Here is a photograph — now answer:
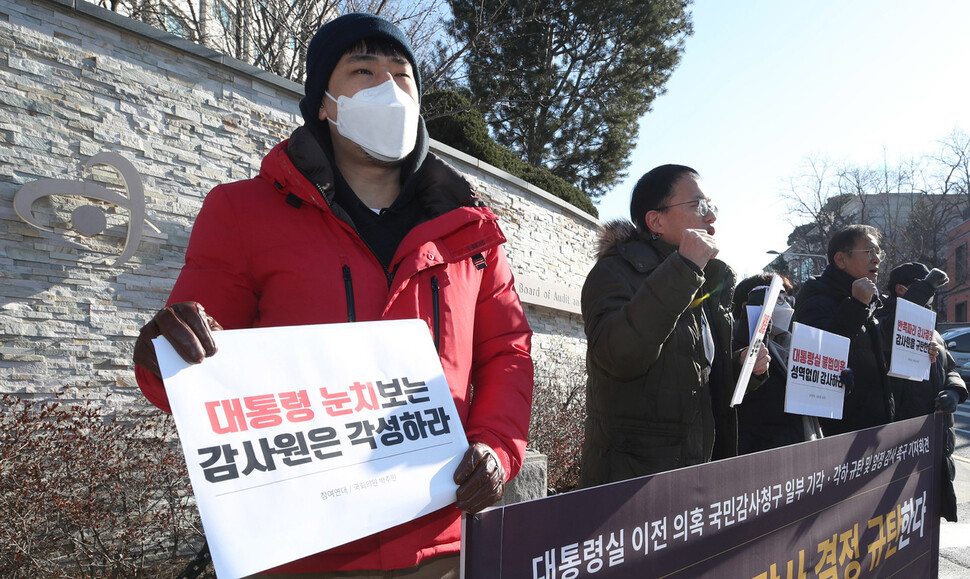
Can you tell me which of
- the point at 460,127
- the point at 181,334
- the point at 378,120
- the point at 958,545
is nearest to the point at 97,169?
the point at 378,120

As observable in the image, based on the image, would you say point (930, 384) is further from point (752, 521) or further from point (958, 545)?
point (752, 521)

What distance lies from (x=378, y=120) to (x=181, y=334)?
860 millimetres

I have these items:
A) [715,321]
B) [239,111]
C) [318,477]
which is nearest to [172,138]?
[239,111]

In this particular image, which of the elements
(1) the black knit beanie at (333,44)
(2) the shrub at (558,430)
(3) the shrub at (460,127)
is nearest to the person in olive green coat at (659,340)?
(1) the black knit beanie at (333,44)

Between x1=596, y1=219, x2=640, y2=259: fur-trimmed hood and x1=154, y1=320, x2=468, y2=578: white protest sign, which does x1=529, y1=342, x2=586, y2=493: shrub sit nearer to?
x1=596, y1=219, x2=640, y2=259: fur-trimmed hood

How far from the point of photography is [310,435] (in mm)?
1239

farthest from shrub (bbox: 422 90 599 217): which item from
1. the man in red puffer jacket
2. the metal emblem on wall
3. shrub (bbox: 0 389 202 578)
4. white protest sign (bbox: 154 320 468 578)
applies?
white protest sign (bbox: 154 320 468 578)

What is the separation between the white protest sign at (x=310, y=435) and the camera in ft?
3.64

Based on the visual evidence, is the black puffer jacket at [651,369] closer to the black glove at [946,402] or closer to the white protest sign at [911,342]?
the white protest sign at [911,342]

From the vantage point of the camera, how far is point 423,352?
1457 millimetres

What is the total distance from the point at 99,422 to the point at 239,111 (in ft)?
11.0

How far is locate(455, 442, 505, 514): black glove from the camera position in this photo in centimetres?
135

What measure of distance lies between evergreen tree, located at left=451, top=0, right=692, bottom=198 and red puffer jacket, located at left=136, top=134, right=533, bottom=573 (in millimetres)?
14927

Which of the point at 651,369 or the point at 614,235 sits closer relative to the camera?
the point at 651,369
